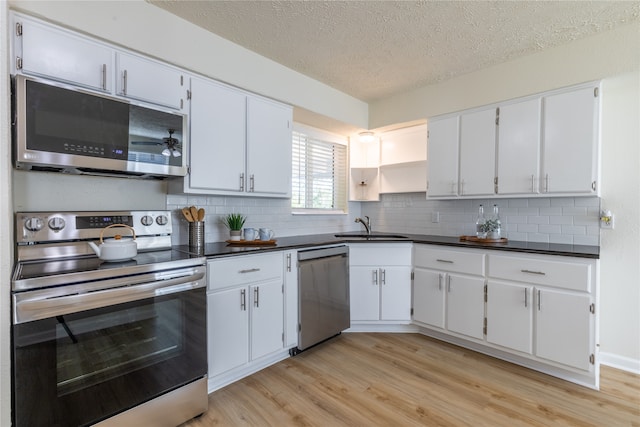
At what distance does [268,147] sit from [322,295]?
142 centimetres

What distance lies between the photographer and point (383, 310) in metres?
3.04

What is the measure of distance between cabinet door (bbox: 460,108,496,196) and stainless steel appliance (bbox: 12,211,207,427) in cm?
252

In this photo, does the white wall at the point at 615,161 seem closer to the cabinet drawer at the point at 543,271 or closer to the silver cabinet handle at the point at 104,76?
the cabinet drawer at the point at 543,271

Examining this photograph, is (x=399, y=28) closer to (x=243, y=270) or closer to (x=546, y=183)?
(x=546, y=183)

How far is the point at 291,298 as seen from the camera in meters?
2.52

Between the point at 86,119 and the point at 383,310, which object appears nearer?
the point at 86,119

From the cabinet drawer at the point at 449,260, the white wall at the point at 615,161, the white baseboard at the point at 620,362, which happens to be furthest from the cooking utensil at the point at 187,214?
the white baseboard at the point at 620,362

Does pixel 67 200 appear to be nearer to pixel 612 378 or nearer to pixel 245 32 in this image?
pixel 245 32

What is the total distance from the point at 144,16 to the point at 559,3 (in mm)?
2675

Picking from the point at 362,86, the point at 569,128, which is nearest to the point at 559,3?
the point at 569,128

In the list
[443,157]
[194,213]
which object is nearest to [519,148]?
[443,157]

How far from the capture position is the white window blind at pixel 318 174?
3.50 m

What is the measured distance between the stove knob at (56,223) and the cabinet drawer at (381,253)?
2227 mm

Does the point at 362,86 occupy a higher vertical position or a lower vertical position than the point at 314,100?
higher
